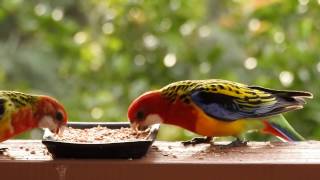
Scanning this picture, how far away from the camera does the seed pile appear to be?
71.9 inches

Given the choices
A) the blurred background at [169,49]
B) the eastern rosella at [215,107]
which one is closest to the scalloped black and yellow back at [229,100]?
the eastern rosella at [215,107]

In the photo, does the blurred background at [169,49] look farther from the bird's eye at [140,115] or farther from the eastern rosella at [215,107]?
the bird's eye at [140,115]

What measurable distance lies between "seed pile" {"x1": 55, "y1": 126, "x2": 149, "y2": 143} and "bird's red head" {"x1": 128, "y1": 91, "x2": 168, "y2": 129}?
32 millimetres

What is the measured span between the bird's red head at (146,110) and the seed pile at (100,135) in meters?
0.03

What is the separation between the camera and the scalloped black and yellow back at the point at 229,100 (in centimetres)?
206

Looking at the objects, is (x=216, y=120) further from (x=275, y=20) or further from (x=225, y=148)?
(x=275, y=20)

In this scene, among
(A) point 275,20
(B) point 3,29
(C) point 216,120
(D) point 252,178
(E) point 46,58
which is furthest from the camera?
(B) point 3,29

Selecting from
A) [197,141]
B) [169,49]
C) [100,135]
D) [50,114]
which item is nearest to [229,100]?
[197,141]

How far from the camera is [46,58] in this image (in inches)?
155

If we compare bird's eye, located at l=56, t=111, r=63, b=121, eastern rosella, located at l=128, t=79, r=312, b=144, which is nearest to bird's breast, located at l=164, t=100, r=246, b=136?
eastern rosella, located at l=128, t=79, r=312, b=144

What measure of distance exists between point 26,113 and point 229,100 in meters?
0.59

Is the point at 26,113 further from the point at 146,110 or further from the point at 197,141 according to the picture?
the point at 197,141

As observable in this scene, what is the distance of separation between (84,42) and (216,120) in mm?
1760

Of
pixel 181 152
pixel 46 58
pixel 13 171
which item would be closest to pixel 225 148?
pixel 181 152
